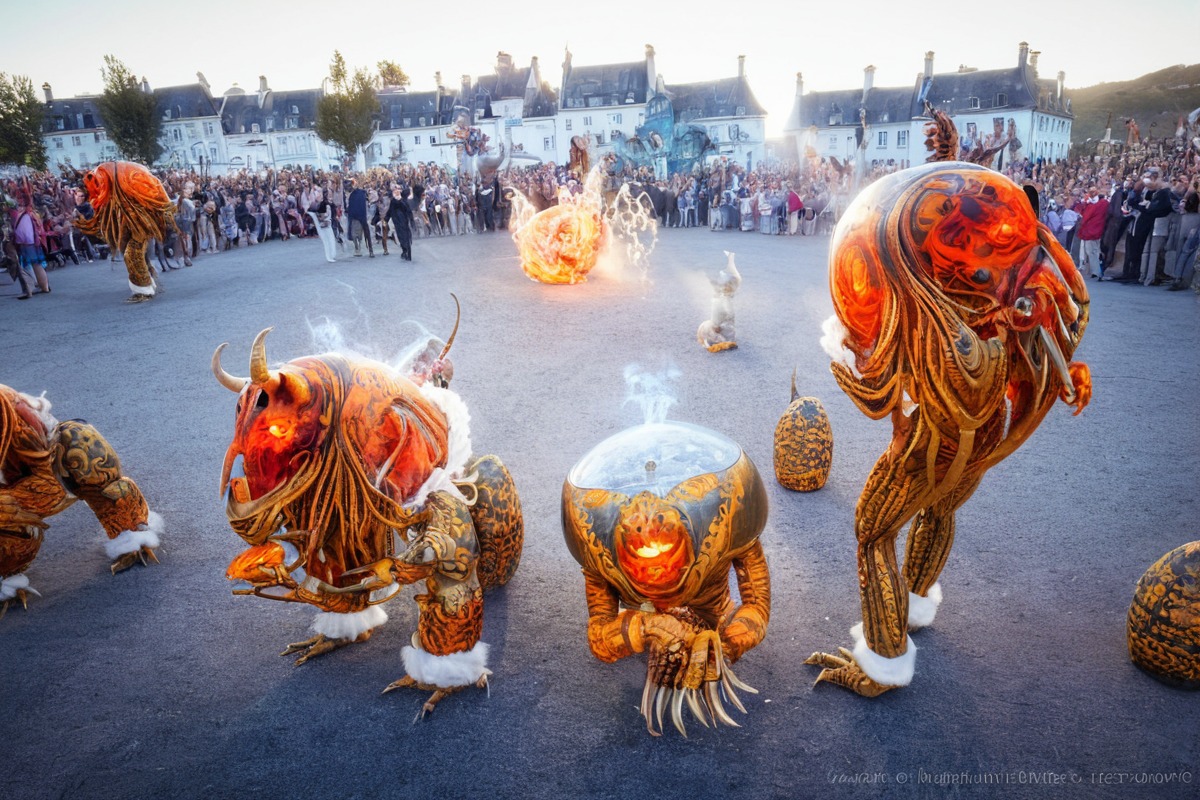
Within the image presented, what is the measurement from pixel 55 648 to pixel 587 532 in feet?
11.9

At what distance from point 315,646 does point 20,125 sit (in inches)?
1627

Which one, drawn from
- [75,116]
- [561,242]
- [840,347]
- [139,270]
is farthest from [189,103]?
[840,347]

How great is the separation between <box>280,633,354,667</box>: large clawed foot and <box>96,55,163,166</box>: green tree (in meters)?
41.7

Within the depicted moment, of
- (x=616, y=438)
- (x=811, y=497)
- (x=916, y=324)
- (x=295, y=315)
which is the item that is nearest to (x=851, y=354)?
(x=916, y=324)

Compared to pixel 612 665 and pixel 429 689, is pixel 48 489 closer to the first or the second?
pixel 429 689

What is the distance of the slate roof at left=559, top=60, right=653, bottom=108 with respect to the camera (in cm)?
4788

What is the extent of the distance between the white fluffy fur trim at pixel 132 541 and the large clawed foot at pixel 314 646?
5.67 ft

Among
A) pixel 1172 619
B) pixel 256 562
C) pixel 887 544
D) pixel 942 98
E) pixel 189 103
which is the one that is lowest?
pixel 1172 619

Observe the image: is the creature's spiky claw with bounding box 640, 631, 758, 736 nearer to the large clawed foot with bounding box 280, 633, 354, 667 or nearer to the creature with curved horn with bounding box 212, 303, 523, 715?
the creature with curved horn with bounding box 212, 303, 523, 715

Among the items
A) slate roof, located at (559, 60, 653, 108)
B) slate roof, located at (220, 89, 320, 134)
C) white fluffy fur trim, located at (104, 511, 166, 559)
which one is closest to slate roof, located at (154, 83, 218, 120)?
slate roof, located at (220, 89, 320, 134)

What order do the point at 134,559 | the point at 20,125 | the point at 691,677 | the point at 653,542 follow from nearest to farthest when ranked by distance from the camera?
the point at 653,542, the point at 691,677, the point at 134,559, the point at 20,125

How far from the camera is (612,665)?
3.70 m

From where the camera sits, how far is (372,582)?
3051 mm

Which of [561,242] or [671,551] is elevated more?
[561,242]
